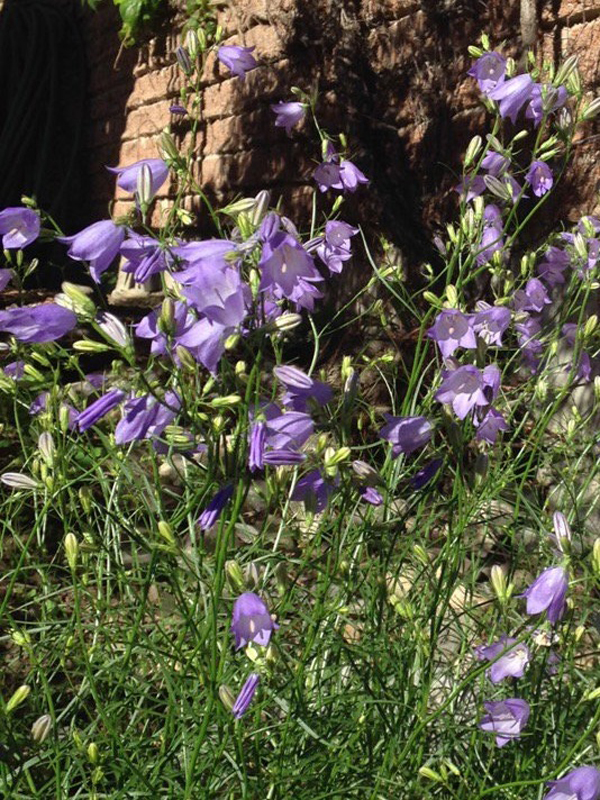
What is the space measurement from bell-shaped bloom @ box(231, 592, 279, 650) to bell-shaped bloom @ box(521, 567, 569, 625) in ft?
1.06

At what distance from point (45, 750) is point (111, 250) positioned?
70 centimetres

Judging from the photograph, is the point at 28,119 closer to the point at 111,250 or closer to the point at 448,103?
the point at 448,103

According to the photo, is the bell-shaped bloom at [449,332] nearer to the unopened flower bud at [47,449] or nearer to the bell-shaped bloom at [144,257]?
the bell-shaped bloom at [144,257]

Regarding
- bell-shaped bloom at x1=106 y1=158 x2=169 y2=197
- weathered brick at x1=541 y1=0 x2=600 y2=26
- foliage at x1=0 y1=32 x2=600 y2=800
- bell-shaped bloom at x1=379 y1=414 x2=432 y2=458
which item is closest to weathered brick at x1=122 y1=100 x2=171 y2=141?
weathered brick at x1=541 y1=0 x2=600 y2=26

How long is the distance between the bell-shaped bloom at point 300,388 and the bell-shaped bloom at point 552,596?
35cm

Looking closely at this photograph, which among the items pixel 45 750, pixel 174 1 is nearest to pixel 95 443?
pixel 45 750

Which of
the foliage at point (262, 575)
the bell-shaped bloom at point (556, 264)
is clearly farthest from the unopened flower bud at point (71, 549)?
the bell-shaped bloom at point (556, 264)

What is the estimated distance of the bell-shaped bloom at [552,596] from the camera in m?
1.27

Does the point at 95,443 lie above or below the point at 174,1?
below

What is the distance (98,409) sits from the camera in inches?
48.7

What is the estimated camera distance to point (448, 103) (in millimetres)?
3406

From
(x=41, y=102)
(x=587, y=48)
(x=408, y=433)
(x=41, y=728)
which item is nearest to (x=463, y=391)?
(x=408, y=433)

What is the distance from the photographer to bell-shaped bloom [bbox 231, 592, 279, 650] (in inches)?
47.4

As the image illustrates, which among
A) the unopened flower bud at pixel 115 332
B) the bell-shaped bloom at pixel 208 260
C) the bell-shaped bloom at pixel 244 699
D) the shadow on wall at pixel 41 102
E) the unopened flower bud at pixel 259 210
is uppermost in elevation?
the unopened flower bud at pixel 259 210
